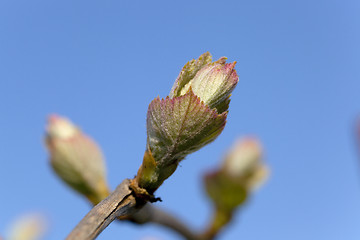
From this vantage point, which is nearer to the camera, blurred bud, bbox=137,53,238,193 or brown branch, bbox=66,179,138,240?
brown branch, bbox=66,179,138,240

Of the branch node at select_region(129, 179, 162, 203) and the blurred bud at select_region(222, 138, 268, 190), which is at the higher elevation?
the blurred bud at select_region(222, 138, 268, 190)

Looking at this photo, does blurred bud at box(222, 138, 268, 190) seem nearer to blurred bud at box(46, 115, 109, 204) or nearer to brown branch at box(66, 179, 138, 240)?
blurred bud at box(46, 115, 109, 204)

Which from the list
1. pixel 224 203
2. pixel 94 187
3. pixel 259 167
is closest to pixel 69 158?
pixel 94 187

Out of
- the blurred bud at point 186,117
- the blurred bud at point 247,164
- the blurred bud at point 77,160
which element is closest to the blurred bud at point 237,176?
the blurred bud at point 247,164

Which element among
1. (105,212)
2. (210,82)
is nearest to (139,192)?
(105,212)

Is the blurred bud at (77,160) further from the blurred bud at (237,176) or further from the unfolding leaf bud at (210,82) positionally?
the blurred bud at (237,176)

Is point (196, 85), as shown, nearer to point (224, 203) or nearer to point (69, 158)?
point (69, 158)

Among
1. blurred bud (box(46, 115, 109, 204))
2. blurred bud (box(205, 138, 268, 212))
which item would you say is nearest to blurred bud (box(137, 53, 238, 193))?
blurred bud (box(46, 115, 109, 204))
